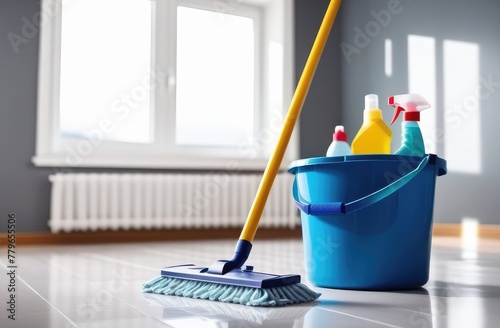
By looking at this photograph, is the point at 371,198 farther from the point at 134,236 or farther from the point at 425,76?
the point at 425,76

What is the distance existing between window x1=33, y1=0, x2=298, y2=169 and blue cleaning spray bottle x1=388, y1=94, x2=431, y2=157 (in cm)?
230

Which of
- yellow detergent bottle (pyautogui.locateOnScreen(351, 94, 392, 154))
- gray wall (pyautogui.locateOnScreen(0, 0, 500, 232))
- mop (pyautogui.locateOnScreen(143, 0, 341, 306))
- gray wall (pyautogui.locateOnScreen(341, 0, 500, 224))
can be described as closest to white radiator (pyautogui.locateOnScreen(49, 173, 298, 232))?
gray wall (pyautogui.locateOnScreen(0, 0, 500, 232))

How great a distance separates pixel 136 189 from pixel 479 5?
2203 mm

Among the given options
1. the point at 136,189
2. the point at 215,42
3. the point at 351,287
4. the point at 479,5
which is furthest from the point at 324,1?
the point at 351,287

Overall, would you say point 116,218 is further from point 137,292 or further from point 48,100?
point 137,292

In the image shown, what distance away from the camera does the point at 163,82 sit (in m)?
3.60

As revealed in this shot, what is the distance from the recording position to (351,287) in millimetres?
1290

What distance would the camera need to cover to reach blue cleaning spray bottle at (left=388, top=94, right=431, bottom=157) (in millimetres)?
1310

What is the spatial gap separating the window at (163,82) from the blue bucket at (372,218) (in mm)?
2273

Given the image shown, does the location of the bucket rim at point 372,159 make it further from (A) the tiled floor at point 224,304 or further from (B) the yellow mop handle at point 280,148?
(A) the tiled floor at point 224,304

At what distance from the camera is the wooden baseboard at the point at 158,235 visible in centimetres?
316

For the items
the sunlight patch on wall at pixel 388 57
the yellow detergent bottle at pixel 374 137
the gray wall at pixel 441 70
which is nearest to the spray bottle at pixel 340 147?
the yellow detergent bottle at pixel 374 137

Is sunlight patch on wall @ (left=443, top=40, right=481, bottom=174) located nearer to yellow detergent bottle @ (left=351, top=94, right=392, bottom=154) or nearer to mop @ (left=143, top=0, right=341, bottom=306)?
yellow detergent bottle @ (left=351, top=94, right=392, bottom=154)

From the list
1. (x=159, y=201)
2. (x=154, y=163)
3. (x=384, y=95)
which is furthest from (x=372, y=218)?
(x=384, y=95)
